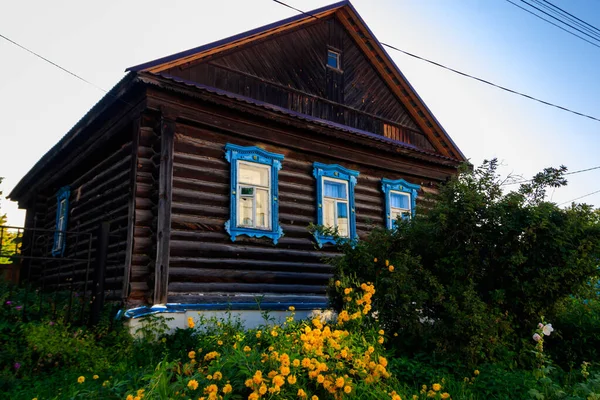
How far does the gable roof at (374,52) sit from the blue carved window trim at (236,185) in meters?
2.04

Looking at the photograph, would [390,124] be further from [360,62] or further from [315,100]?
[315,100]

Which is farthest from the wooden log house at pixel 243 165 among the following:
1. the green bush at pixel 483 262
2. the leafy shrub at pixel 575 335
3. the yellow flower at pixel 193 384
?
the yellow flower at pixel 193 384

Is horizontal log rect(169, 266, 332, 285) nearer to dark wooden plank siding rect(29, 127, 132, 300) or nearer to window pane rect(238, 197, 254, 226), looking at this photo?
window pane rect(238, 197, 254, 226)

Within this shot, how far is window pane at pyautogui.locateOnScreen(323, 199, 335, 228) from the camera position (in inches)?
417

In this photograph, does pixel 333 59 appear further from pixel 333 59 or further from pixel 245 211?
pixel 245 211

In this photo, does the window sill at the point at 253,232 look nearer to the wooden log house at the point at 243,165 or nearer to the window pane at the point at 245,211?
the wooden log house at the point at 243,165

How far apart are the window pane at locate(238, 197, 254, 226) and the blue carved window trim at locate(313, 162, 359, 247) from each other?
154 cm

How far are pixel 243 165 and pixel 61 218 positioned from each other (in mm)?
6105

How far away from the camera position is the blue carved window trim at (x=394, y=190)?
11.6m

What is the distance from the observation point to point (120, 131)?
30.5 ft

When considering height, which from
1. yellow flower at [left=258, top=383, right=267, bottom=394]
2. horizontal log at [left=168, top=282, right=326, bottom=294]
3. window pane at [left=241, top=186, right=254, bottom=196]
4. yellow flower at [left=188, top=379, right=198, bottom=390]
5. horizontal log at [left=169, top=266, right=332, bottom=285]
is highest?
window pane at [left=241, top=186, right=254, bottom=196]

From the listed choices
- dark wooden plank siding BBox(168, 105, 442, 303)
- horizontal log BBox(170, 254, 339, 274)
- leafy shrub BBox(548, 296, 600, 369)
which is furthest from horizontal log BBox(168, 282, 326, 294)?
leafy shrub BBox(548, 296, 600, 369)

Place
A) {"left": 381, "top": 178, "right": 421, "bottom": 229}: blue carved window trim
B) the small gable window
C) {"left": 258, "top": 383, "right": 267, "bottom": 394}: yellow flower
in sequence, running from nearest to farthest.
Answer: {"left": 258, "top": 383, "right": 267, "bottom": 394}: yellow flower
{"left": 381, "top": 178, "right": 421, "bottom": 229}: blue carved window trim
the small gable window

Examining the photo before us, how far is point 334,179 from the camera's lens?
1076cm
